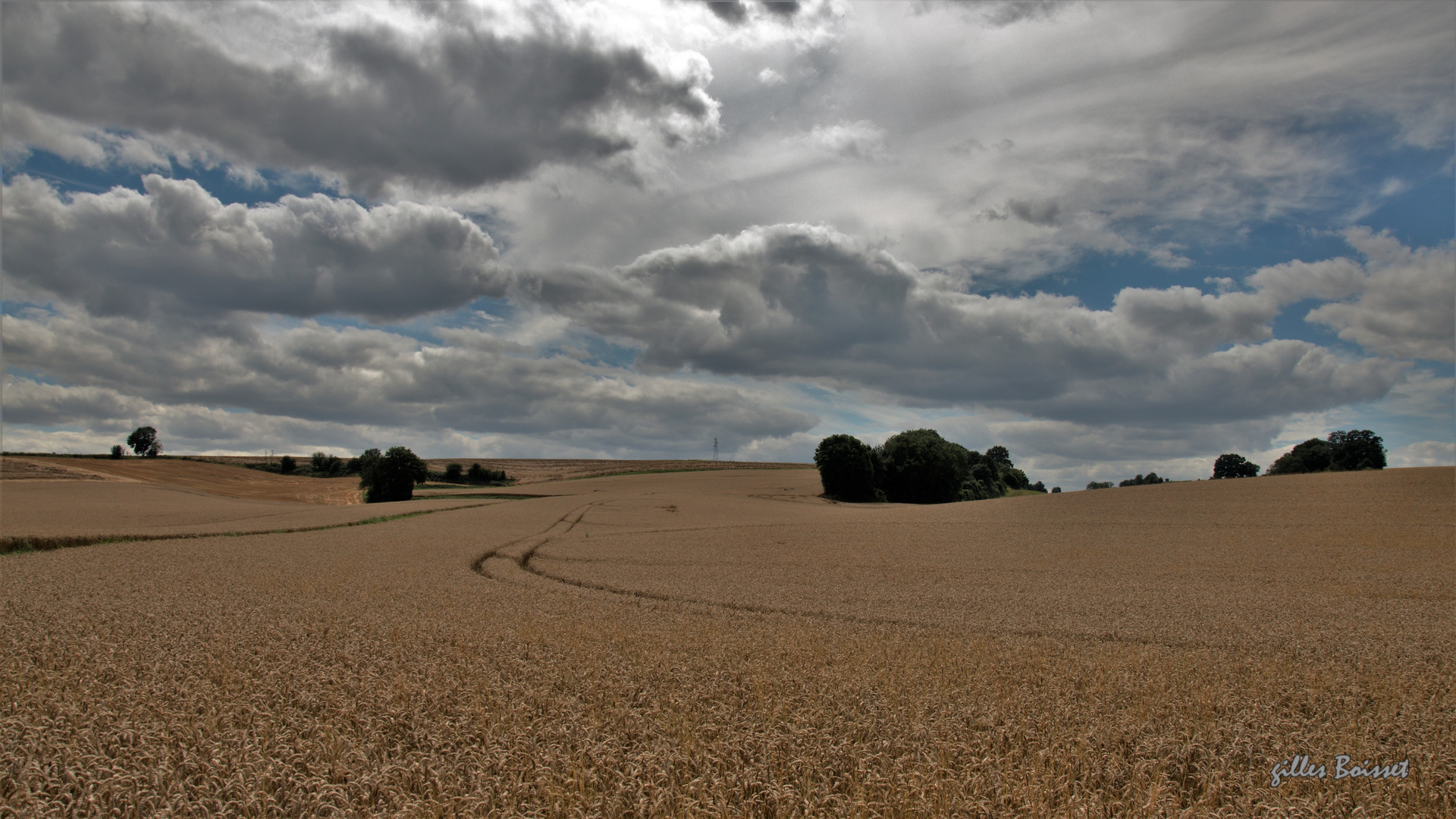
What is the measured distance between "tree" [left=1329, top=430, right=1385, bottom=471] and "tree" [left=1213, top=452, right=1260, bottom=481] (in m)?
18.1

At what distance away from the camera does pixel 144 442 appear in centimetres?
11650

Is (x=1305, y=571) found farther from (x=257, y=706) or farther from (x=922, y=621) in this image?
(x=257, y=706)

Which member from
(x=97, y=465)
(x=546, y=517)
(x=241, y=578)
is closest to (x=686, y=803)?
(x=241, y=578)

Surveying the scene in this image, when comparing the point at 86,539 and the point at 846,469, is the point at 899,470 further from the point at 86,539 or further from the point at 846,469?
the point at 86,539

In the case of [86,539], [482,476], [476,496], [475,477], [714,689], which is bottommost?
[476,496]

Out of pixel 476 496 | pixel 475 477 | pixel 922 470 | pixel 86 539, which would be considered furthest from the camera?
pixel 475 477

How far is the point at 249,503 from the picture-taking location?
5775cm

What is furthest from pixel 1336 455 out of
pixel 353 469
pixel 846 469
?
pixel 353 469

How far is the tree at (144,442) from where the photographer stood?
380 feet

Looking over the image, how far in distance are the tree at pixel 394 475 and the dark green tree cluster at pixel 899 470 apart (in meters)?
43.5

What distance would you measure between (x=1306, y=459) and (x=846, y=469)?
63093mm

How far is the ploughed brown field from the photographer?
15.6 ft

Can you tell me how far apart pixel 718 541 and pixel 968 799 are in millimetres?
22895

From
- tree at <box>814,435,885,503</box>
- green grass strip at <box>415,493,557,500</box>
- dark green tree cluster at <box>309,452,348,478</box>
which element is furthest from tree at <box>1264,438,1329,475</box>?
dark green tree cluster at <box>309,452,348,478</box>
